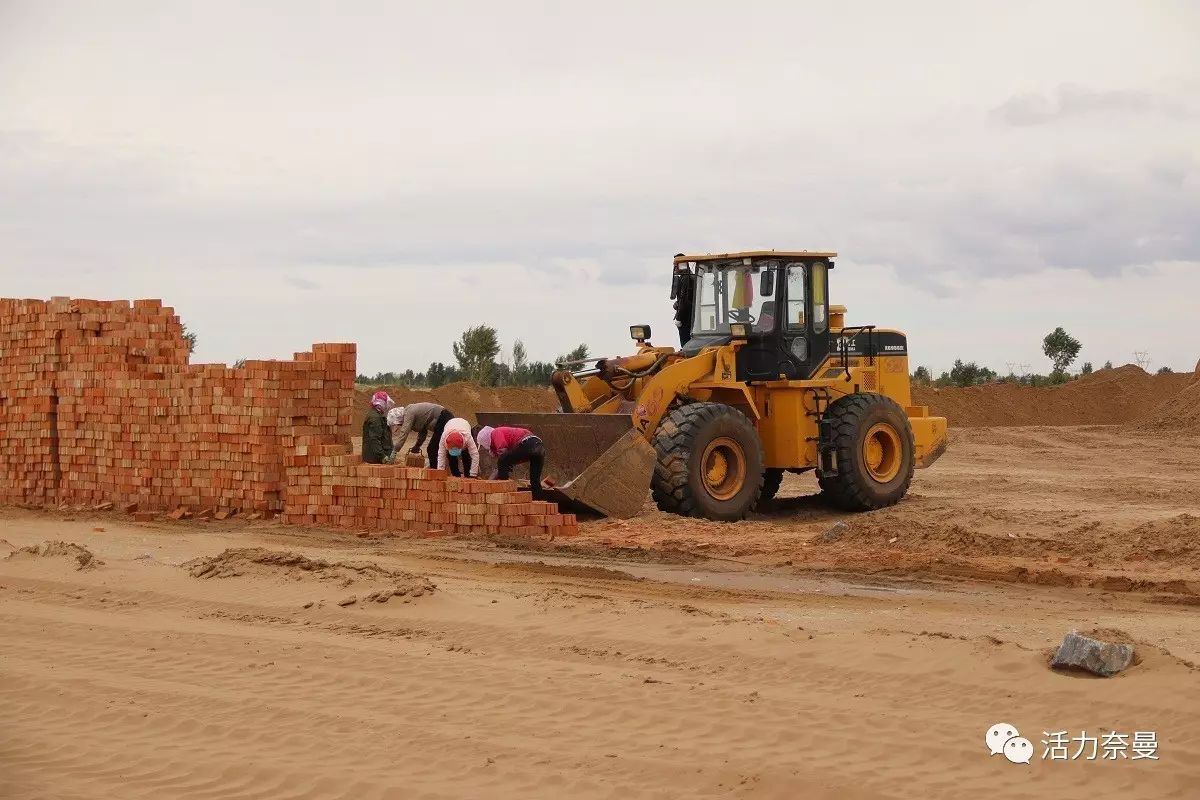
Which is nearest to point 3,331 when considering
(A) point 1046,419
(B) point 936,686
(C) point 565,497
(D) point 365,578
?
(C) point 565,497

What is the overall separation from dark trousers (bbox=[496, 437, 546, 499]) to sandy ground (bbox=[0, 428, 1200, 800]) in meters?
1.00

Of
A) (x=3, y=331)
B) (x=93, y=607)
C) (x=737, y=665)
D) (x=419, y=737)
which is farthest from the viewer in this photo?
(x=3, y=331)

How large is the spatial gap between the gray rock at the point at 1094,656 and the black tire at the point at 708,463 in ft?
24.1

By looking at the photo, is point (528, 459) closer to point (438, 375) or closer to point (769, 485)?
point (769, 485)

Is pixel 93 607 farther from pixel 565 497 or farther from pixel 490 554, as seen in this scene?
pixel 565 497

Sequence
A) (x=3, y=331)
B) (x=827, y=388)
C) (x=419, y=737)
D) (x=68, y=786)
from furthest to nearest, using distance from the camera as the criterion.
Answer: (x=3, y=331)
(x=827, y=388)
(x=419, y=737)
(x=68, y=786)

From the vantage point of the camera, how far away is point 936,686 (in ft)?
23.4

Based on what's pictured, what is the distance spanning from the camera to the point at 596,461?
1409 centimetres

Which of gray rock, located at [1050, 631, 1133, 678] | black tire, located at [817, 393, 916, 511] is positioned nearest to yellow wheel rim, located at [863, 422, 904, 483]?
black tire, located at [817, 393, 916, 511]

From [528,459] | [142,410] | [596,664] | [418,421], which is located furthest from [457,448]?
[596,664]

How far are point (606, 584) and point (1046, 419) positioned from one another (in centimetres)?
2785

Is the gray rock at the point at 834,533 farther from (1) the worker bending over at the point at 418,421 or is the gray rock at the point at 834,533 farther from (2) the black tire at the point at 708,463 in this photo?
(1) the worker bending over at the point at 418,421

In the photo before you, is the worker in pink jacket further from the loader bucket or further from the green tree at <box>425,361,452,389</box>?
the green tree at <box>425,361,452,389</box>

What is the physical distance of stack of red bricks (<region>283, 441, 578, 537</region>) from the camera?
44.7 feet
